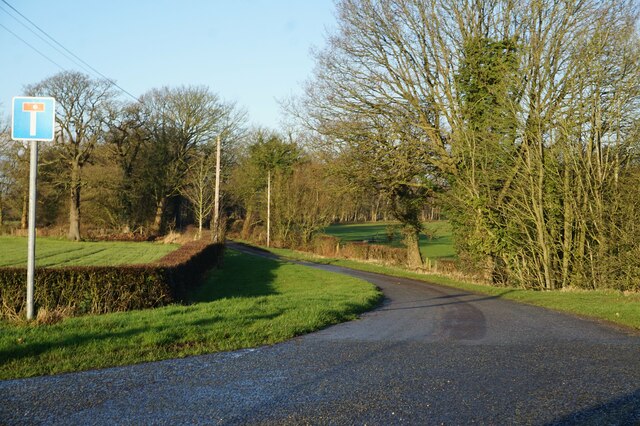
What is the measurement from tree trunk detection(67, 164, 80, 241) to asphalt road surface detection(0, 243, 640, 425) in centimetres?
4429

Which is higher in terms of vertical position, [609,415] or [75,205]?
[75,205]

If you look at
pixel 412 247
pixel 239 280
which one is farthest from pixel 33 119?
pixel 412 247

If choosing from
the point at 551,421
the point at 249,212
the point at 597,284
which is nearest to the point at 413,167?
the point at 597,284

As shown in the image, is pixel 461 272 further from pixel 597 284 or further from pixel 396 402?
pixel 396 402

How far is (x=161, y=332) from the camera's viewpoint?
946cm

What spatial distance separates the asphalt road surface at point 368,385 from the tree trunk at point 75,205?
1744 inches

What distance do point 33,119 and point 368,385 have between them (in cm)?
746

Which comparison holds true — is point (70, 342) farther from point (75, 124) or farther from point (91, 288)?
point (75, 124)

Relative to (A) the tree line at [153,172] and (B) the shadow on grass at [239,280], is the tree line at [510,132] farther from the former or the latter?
(A) the tree line at [153,172]

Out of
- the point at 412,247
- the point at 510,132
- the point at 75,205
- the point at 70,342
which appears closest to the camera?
the point at 70,342

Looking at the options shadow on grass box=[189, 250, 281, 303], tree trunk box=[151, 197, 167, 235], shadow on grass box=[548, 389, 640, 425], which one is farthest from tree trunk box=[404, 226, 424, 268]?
tree trunk box=[151, 197, 167, 235]

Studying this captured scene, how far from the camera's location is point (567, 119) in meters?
22.1

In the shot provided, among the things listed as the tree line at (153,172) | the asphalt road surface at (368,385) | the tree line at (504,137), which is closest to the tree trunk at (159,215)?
the tree line at (153,172)

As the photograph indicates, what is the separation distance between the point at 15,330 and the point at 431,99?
75.4 feet
